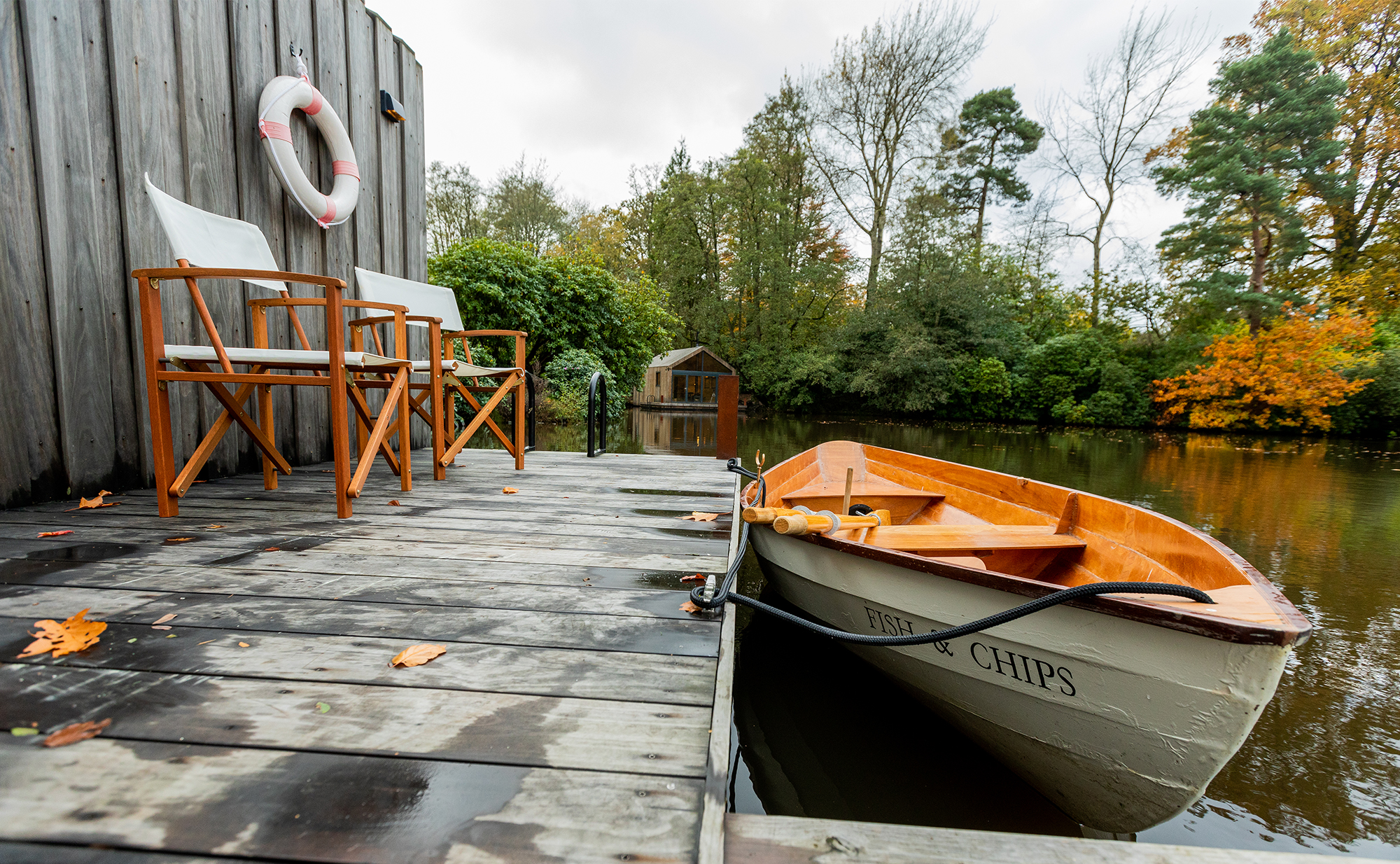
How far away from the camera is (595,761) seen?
0.78 metres

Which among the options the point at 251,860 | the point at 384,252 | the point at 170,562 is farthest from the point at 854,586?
the point at 384,252

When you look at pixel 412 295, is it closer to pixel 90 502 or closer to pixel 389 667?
pixel 90 502

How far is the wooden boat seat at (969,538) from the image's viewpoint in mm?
1803

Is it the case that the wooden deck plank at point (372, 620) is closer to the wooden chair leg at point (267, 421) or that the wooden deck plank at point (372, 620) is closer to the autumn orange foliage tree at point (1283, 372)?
the wooden chair leg at point (267, 421)

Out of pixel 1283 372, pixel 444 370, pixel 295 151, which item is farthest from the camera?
pixel 1283 372

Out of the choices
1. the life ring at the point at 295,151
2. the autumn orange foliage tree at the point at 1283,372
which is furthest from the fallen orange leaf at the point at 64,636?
the autumn orange foliage tree at the point at 1283,372

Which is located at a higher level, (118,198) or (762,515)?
(118,198)

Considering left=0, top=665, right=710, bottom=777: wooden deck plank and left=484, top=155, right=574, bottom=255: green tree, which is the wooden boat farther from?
left=484, top=155, right=574, bottom=255: green tree

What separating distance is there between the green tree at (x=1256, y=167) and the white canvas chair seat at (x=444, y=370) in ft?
48.8

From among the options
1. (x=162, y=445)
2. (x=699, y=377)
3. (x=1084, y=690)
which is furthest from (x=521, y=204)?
(x=1084, y=690)

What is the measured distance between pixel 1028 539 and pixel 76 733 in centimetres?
222

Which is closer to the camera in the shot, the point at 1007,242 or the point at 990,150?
the point at 1007,242

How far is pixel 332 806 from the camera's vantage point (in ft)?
2.23

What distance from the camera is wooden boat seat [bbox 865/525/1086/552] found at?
1.80 meters
